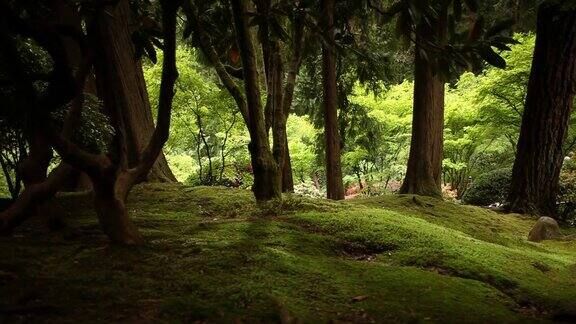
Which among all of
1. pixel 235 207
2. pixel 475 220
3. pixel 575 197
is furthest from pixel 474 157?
pixel 235 207

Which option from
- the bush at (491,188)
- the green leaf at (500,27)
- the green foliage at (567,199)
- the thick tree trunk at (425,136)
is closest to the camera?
the green leaf at (500,27)

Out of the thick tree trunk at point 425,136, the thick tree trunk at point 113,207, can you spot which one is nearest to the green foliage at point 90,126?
the thick tree trunk at point 113,207

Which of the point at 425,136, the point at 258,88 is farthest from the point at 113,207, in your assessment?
the point at 425,136

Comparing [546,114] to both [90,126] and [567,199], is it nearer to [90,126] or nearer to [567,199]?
[567,199]

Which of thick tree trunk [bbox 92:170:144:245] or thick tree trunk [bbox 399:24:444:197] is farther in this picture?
thick tree trunk [bbox 399:24:444:197]

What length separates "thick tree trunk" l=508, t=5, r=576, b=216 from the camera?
7.40 metres

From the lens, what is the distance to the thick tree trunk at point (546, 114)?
740 centimetres

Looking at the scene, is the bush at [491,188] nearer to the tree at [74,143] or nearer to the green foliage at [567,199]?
the green foliage at [567,199]

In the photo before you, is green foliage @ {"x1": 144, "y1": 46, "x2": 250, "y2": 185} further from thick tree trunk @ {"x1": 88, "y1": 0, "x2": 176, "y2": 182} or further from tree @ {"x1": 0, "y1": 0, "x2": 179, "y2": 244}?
tree @ {"x1": 0, "y1": 0, "x2": 179, "y2": 244}

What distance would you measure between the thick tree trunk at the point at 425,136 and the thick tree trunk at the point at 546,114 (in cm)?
152

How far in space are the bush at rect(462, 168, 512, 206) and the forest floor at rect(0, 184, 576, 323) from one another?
570cm

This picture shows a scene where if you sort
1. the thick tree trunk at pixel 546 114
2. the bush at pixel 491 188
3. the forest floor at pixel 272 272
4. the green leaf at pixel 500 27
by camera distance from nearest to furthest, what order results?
the forest floor at pixel 272 272, the green leaf at pixel 500 27, the thick tree trunk at pixel 546 114, the bush at pixel 491 188

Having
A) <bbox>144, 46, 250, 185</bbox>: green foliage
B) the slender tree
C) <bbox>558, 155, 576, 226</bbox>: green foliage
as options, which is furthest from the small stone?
<bbox>144, 46, 250, 185</bbox>: green foliage

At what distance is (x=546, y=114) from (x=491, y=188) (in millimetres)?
3171
